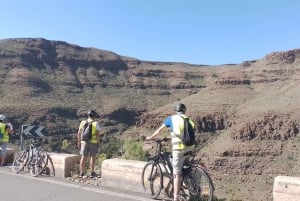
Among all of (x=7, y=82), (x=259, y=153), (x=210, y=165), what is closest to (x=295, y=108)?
(x=259, y=153)

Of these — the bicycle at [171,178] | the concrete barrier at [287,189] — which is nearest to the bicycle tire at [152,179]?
the bicycle at [171,178]

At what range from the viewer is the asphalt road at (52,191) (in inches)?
356

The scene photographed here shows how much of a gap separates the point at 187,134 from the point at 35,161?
5.73 metres

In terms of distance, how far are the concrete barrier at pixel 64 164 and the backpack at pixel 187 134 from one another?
4.96 metres

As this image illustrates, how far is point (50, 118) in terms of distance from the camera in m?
94.6

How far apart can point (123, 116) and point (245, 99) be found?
31043 millimetres

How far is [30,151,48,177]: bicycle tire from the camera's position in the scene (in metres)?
12.2

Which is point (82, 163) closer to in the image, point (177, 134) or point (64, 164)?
point (64, 164)

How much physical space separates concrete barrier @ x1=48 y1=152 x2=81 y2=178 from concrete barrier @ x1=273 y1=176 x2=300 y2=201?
615 centimetres

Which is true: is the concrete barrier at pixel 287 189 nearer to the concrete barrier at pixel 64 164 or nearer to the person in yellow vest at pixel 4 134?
the concrete barrier at pixel 64 164

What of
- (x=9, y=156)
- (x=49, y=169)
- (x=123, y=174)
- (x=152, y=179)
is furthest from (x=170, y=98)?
(x=152, y=179)

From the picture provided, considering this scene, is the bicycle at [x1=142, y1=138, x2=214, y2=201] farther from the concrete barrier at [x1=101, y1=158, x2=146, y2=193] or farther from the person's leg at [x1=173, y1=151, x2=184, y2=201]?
the concrete barrier at [x1=101, y1=158, x2=146, y2=193]

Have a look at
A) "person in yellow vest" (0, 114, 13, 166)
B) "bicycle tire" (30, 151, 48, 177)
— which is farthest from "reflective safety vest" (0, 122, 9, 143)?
"bicycle tire" (30, 151, 48, 177)

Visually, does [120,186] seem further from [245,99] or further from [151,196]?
[245,99]
